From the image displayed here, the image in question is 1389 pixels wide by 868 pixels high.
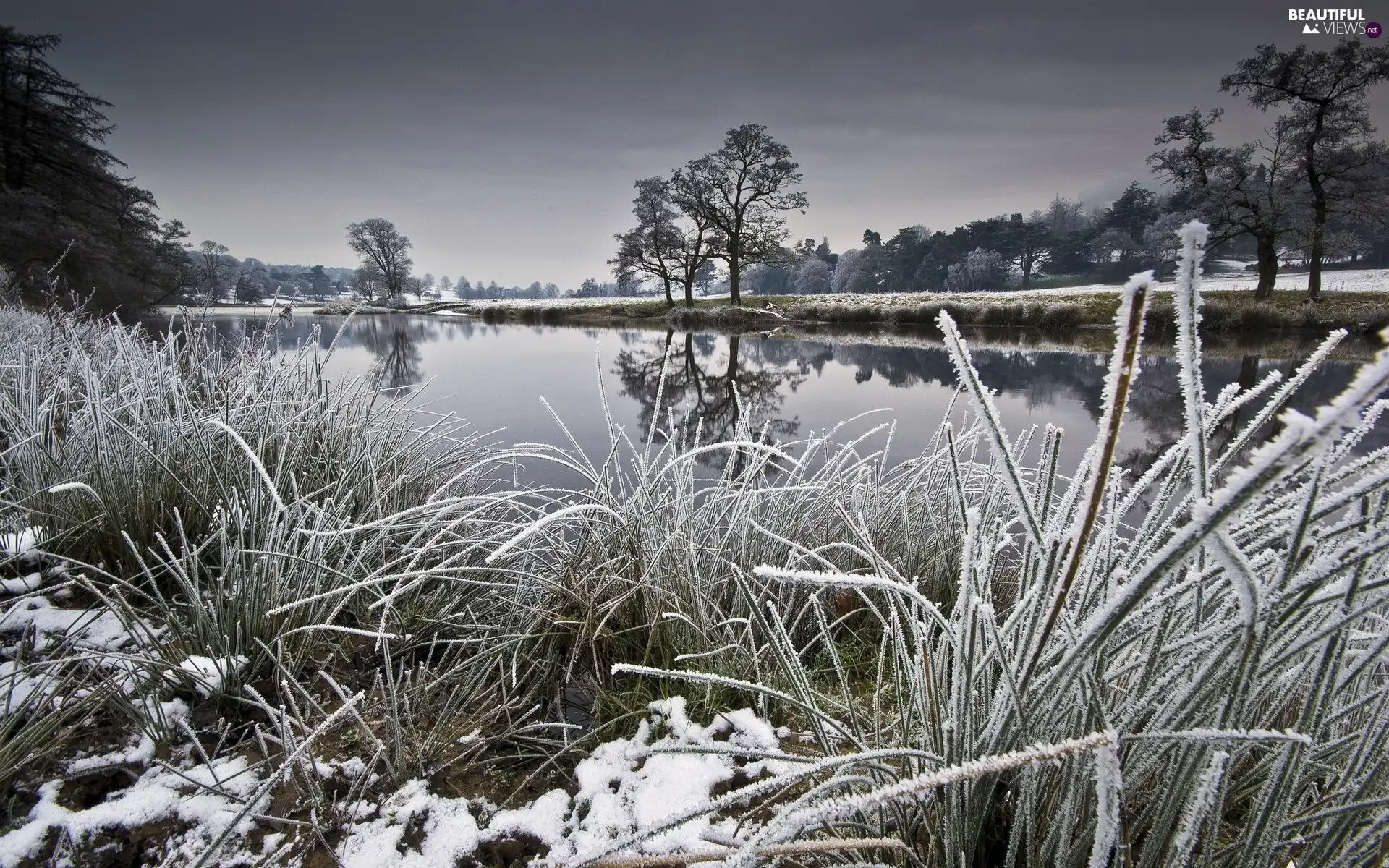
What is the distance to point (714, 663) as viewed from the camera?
1619 millimetres

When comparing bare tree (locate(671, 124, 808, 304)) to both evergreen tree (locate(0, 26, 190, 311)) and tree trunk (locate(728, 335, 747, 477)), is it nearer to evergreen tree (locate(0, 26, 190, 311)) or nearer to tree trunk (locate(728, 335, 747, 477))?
tree trunk (locate(728, 335, 747, 477))

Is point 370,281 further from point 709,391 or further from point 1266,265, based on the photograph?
point 1266,265

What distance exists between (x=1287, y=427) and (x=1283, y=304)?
72.3 feet

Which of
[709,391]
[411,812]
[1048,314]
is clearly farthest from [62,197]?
[1048,314]

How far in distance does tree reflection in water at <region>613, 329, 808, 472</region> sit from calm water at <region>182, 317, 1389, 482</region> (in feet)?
0.14

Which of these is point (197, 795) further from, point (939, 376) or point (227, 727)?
point (939, 376)

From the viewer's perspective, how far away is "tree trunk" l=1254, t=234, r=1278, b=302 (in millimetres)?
16692

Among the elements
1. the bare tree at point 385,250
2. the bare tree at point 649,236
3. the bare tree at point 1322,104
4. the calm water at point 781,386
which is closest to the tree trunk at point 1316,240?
the bare tree at point 1322,104

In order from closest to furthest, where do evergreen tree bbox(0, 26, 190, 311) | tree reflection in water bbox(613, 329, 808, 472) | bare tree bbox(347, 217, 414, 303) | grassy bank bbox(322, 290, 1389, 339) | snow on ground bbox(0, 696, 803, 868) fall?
snow on ground bbox(0, 696, 803, 868), tree reflection in water bbox(613, 329, 808, 472), evergreen tree bbox(0, 26, 190, 311), grassy bank bbox(322, 290, 1389, 339), bare tree bbox(347, 217, 414, 303)

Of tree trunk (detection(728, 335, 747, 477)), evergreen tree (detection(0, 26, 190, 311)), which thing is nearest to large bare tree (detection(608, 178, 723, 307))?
tree trunk (detection(728, 335, 747, 477))

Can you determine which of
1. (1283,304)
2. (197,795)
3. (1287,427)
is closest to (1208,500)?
(1287,427)

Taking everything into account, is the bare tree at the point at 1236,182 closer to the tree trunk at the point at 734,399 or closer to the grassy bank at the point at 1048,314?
the grassy bank at the point at 1048,314

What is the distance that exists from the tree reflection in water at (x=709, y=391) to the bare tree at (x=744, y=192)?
11706 millimetres

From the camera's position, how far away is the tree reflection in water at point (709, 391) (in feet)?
18.2
